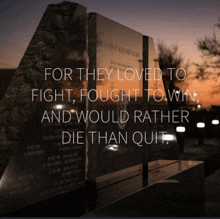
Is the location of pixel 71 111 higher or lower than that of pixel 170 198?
higher

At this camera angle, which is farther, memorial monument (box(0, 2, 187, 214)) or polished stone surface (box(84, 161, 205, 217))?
polished stone surface (box(84, 161, 205, 217))

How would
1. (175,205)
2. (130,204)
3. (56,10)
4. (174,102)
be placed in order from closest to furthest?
(130,204) → (56,10) → (175,205) → (174,102)

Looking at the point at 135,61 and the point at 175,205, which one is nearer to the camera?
the point at 175,205

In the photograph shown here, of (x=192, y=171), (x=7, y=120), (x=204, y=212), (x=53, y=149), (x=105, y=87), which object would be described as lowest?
(x=204, y=212)

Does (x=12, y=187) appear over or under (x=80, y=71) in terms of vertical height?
under

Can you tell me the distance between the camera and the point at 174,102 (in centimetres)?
3002

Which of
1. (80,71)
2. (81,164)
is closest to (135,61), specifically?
(80,71)

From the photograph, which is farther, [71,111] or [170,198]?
[170,198]

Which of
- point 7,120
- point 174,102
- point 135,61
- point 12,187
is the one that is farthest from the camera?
point 174,102

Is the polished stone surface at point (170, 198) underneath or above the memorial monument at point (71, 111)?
underneath

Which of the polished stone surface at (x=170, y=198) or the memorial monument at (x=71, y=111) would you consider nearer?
the memorial monument at (x=71, y=111)

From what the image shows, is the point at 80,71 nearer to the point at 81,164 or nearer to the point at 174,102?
the point at 81,164

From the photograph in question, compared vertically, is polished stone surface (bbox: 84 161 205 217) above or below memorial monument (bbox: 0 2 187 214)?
below

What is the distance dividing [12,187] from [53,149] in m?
0.81
